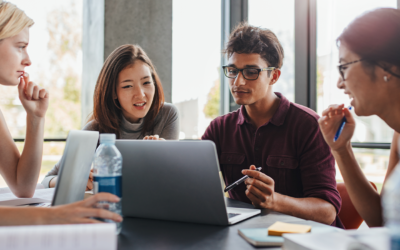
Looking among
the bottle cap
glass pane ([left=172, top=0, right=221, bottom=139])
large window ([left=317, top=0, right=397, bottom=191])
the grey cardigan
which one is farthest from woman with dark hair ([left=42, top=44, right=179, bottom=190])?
glass pane ([left=172, top=0, right=221, bottom=139])

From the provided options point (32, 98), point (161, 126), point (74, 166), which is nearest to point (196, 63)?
point (161, 126)

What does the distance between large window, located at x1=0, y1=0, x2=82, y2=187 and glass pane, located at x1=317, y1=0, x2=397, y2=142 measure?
236 cm

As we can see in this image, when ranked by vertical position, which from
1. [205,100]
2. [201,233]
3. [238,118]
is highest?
[205,100]

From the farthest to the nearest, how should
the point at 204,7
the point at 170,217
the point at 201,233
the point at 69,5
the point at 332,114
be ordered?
the point at 204,7 → the point at 69,5 → the point at 332,114 → the point at 170,217 → the point at 201,233

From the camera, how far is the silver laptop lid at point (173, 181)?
Result: 0.86 metres

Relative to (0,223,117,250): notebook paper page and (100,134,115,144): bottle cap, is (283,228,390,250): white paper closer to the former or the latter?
(0,223,117,250): notebook paper page

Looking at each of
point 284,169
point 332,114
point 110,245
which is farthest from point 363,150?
point 110,245

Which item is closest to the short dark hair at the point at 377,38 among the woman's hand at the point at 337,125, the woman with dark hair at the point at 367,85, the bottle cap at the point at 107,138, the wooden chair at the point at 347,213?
the woman with dark hair at the point at 367,85

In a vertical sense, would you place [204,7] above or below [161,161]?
above

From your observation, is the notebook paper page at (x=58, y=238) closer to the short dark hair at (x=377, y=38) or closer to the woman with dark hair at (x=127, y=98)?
the short dark hair at (x=377, y=38)

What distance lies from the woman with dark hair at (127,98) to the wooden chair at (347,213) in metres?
1.04

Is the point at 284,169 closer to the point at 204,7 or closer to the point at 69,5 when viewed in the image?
the point at 204,7

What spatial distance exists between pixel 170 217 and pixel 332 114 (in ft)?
2.55

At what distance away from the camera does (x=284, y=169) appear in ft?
5.13
